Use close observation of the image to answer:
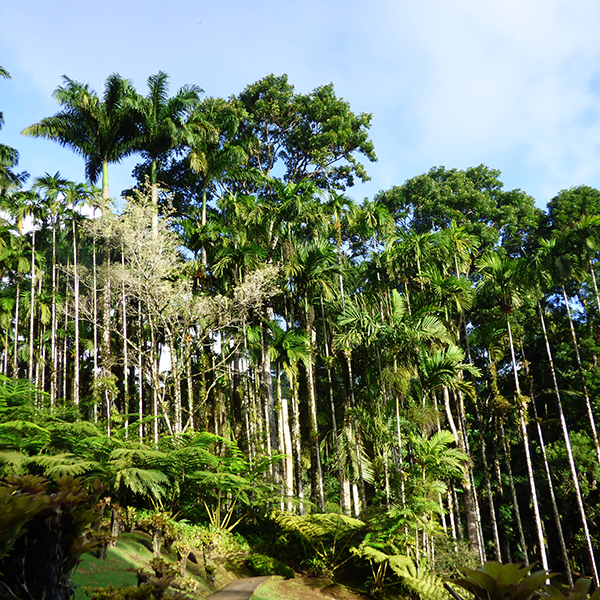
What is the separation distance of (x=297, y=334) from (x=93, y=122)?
35.8ft

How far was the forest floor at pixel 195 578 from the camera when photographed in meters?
6.25

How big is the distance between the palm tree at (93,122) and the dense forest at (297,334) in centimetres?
7

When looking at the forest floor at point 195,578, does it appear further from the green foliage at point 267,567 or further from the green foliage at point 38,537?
the green foliage at point 38,537

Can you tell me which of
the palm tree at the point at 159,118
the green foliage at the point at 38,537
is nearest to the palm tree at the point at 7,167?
the palm tree at the point at 159,118

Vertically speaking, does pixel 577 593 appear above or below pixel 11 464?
below

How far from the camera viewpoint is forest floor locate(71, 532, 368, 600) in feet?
20.5

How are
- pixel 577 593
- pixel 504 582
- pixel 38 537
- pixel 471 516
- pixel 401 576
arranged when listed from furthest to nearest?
pixel 471 516 → pixel 401 576 → pixel 38 537 → pixel 504 582 → pixel 577 593

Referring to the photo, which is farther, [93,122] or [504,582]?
[93,122]

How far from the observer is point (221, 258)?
→ 1525 centimetres

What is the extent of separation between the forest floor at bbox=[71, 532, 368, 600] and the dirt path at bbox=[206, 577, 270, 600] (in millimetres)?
19

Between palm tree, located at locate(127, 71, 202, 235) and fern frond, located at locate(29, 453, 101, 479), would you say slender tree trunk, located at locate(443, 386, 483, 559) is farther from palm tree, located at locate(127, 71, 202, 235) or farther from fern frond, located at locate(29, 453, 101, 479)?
palm tree, located at locate(127, 71, 202, 235)

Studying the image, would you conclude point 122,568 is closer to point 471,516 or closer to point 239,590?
point 239,590

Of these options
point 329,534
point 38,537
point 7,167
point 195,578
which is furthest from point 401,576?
point 7,167

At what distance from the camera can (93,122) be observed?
17.4m
